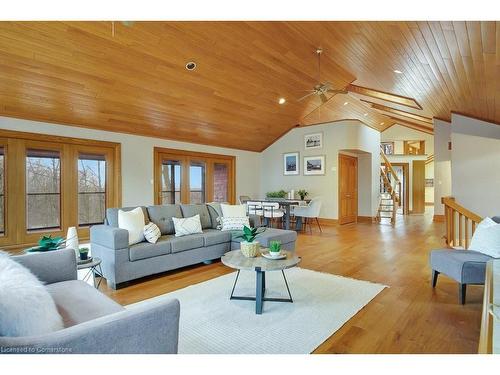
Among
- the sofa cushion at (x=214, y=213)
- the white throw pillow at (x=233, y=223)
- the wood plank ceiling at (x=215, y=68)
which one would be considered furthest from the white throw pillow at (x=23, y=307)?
the wood plank ceiling at (x=215, y=68)

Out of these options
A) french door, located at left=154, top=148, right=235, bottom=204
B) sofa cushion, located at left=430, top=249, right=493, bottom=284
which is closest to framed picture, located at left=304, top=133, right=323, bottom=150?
french door, located at left=154, top=148, right=235, bottom=204

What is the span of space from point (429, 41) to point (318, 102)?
4434mm

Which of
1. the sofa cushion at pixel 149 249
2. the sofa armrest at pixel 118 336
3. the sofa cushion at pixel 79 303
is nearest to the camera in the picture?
the sofa armrest at pixel 118 336

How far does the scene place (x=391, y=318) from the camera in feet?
8.09

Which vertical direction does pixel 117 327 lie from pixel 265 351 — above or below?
above

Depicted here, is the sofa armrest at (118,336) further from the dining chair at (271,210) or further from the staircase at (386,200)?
the staircase at (386,200)

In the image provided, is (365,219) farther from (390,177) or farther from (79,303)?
(79,303)

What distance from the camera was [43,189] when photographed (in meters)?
5.17

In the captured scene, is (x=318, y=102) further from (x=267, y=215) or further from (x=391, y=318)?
(x=391, y=318)

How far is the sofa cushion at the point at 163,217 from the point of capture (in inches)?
160

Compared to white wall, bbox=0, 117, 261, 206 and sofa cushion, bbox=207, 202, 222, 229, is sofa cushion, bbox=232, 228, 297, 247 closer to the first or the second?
sofa cushion, bbox=207, 202, 222, 229

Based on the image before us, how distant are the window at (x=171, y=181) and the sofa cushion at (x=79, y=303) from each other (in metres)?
5.04
